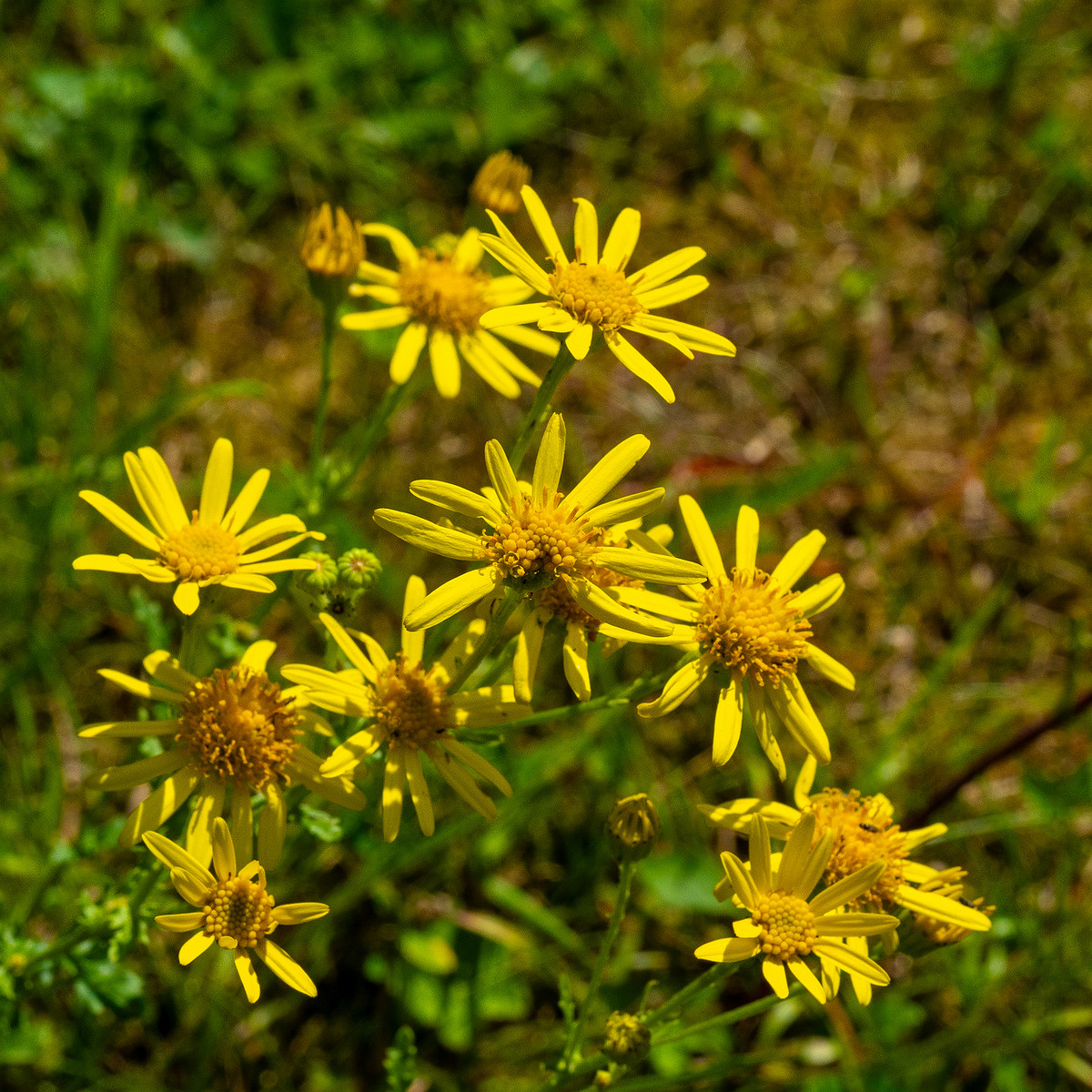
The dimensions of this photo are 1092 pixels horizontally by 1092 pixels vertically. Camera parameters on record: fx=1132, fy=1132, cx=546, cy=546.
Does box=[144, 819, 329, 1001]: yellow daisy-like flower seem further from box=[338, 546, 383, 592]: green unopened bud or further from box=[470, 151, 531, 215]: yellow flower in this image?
box=[470, 151, 531, 215]: yellow flower

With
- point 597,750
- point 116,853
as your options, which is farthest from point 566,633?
point 116,853

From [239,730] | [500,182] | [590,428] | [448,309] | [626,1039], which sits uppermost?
[590,428]

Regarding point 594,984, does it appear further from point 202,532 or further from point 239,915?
point 202,532

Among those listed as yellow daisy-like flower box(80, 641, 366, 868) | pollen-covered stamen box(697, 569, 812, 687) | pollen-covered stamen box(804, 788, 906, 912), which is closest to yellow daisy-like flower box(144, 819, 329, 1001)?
yellow daisy-like flower box(80, 641, 366, 868)

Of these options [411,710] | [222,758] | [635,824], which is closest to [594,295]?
[411,710]

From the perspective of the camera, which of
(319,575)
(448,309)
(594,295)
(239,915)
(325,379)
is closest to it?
(239,915)

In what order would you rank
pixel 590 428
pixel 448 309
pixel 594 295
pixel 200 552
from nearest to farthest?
pixel 200 552, pixel 594 295, pixel 448 309, pixel 590 428
